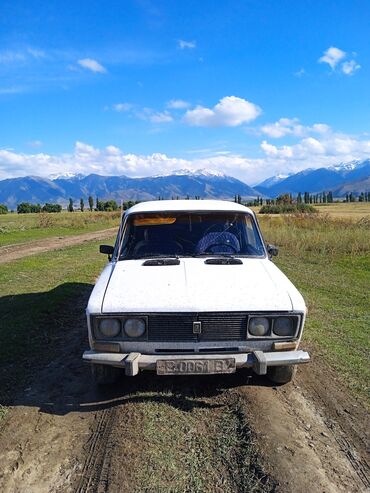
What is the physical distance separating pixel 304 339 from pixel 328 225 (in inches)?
599

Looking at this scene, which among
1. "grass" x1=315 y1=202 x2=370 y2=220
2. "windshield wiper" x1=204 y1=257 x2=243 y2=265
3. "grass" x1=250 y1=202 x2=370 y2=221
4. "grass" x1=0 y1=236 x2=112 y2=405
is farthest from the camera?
"grass" x1=315 y1=202 x2=370 y2=220

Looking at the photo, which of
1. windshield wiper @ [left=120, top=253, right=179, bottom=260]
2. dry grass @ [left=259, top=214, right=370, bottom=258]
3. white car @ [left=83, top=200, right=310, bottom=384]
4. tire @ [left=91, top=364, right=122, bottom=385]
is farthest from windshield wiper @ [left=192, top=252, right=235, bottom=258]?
dry grass @ [left=259, top=214, right=370, bottom=258]

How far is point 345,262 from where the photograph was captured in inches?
572

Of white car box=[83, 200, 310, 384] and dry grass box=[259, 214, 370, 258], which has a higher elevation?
white car box=[83, 200, 310, 384]

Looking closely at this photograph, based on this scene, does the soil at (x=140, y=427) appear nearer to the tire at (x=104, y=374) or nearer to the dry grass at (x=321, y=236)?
the tire at (x=104, y=374)

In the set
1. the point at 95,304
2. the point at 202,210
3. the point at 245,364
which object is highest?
the point at 202,210

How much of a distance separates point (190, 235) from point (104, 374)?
2.01 meters

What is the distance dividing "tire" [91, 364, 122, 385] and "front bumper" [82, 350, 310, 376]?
379 mm

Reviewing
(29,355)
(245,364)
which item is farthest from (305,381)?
(29,355)

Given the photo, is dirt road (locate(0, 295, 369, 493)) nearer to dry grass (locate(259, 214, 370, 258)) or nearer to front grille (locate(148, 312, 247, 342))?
front grille (locate(148, 312, 247, 342))

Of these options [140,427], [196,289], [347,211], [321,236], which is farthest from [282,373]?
[347,211]

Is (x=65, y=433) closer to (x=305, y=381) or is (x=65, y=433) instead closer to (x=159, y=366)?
(x=159, y=366)

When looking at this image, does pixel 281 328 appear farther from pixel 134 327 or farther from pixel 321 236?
pixel 321 236

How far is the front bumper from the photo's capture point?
3.59 meters
